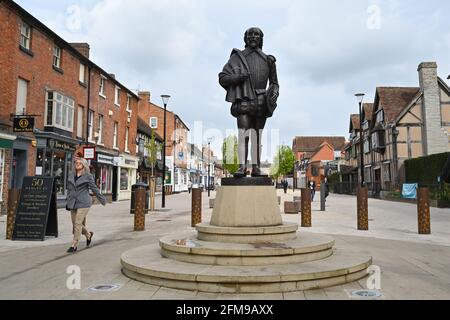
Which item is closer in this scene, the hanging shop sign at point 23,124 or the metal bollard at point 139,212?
the metal bollard at point 139,212

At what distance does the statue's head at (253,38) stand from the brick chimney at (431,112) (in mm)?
30840

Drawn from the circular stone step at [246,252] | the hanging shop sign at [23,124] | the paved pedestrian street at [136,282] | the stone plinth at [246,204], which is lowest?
the paved pedestrian street at [136,282]

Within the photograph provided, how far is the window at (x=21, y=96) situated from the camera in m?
Result: 16.8

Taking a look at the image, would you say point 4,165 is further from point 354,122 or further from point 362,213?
point 354,122

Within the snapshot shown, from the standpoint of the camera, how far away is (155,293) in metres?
4.58

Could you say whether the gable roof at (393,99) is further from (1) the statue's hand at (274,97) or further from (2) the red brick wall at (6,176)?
(2) the red brick wall at (6,176)

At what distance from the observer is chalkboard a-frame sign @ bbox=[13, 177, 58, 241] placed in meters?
9.29

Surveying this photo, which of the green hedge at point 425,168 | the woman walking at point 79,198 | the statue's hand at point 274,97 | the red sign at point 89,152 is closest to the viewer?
the statue's hand at point 274,97

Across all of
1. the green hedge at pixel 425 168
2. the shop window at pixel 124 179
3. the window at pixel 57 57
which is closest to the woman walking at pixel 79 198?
the window at pixel 57 57

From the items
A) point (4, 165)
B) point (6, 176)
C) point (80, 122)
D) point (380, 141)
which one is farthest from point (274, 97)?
point (380, 141)

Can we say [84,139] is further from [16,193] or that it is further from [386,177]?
[386,177]

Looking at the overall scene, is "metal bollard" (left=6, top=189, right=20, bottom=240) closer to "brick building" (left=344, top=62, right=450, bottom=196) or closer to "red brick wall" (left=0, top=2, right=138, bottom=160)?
"red brick wall" (left=0, top=2, right=138, bottom=160)

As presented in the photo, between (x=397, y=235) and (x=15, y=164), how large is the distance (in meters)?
16.6
